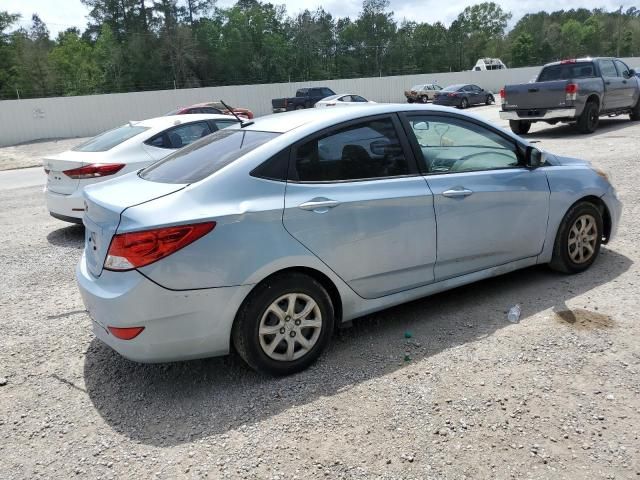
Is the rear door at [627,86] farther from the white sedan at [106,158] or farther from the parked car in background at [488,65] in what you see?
the parked car in background at [488,65]

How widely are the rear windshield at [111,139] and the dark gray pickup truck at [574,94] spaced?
33.4 ft

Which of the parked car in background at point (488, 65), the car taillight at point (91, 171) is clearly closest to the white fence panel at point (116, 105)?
the parked car in background at point (488, 65)

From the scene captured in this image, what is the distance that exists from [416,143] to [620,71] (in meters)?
14.2

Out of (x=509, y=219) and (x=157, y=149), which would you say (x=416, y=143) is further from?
(x=157, y=149)

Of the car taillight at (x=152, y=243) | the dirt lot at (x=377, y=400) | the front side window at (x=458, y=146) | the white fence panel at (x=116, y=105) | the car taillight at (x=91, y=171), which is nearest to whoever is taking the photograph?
the dirt lot at (x=377, y=400)

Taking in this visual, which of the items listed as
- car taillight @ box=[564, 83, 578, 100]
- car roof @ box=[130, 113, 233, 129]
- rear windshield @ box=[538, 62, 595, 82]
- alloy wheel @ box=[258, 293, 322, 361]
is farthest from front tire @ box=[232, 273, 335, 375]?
rear windshield @ box=[538, 62, 595, 82]

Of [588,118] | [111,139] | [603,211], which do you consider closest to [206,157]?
[603,211]

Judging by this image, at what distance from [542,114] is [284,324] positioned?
12.7m

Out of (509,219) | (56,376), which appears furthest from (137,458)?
(509,219)

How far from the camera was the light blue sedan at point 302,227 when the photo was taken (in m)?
3.12

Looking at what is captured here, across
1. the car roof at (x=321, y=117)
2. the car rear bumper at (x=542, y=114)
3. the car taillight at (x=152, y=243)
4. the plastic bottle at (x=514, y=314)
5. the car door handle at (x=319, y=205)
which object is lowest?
the plastic bottle at (x=514, y=314)

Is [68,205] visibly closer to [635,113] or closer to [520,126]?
[520,126]

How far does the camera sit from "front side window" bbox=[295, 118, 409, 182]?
359 cm

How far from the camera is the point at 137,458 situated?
2.83 metres
